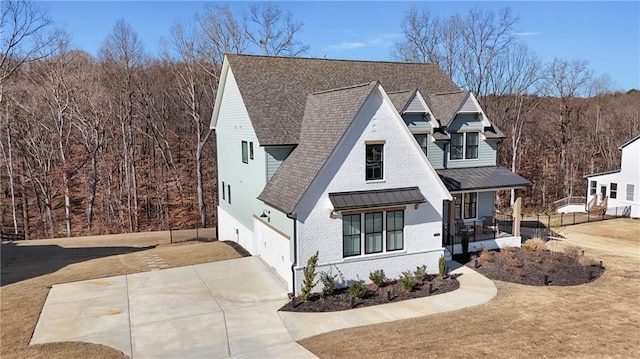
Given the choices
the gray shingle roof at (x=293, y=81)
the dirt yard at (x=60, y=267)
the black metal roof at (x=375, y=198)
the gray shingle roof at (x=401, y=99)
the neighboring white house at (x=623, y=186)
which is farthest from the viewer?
the neighboring white house at (x=623, y=186)

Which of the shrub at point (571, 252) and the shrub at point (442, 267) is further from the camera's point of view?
the shrub at point (571, 252)

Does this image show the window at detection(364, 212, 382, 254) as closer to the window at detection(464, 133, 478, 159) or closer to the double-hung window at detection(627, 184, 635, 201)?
the window at detection(464, 133, 478, 159)

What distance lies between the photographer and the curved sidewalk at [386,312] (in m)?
13.4

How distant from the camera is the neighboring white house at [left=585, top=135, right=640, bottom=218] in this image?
1227 inches

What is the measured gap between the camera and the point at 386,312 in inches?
568

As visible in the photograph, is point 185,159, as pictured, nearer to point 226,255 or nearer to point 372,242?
point 226,255

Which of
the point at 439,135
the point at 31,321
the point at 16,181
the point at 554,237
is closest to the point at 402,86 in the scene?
the point at 439,135

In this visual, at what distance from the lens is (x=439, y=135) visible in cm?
2200

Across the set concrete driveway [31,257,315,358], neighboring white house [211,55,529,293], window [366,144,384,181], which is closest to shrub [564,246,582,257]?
neighboring white house [211,55,529,293]

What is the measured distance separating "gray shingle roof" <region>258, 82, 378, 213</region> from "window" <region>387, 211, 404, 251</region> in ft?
11.9

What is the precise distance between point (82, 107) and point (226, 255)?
91.3 ft

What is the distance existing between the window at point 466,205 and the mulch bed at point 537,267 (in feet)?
8.93

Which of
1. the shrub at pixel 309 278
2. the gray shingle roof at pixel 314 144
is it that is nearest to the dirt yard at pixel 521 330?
the shrub at pixel 309 278

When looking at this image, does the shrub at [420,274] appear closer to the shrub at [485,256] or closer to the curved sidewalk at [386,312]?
the curved sidewalk at [386,312]
